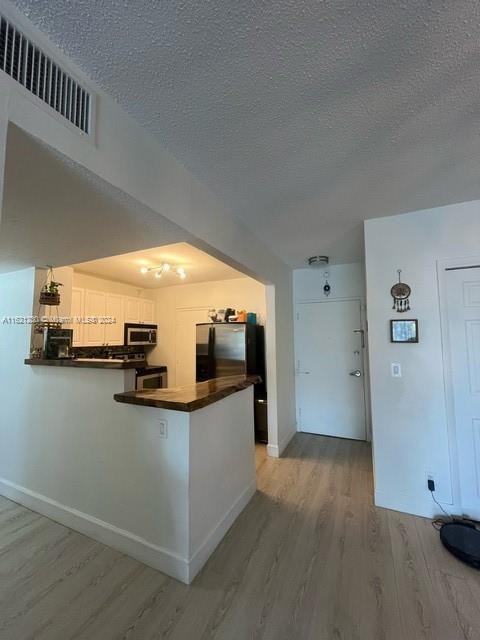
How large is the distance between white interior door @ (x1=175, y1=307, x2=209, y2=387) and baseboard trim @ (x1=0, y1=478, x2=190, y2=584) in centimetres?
272

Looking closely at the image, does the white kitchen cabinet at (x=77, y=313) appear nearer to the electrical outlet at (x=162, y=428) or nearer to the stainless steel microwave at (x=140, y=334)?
the stainless steel microwave at (x=140, y=334)

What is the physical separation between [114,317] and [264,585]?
4.01m

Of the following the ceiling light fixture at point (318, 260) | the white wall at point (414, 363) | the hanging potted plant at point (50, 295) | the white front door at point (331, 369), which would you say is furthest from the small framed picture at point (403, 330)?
the hanging potted plant at point (50, 295)

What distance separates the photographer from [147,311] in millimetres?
5273

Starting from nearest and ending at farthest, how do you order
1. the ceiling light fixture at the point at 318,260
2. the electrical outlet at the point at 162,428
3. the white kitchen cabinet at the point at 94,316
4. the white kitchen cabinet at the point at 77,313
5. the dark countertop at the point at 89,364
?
the electrical outlet at the point at 162,428
the dark countertop at the point at 89,364
the ceiling light fixture at the point at 318,260
the white kitchen cabinet at the point at 77,313
the white kitchen cabinet at the point at 94,316

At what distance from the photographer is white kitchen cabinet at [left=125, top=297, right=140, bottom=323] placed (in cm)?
482

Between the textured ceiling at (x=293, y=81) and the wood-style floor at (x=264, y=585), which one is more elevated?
the textured ceiling at (x=293, y=81)

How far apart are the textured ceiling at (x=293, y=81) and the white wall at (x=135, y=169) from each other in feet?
0.22

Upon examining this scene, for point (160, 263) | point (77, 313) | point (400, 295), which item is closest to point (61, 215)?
point (160, 263)

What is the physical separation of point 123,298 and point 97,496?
3.38m

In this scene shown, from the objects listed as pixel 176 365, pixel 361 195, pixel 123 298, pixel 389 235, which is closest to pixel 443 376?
pixel 389 235

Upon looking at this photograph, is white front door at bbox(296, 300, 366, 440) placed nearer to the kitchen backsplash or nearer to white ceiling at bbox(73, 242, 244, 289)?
white ceiling at bbox(73, 242, 244, 289)

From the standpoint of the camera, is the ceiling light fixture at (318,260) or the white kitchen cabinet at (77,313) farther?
the white kitchen cabinet at (77,313)

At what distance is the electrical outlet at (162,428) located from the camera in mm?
1694
